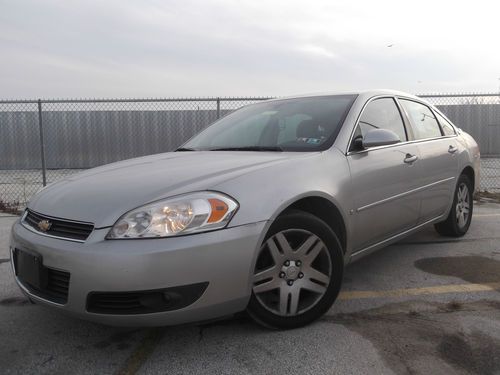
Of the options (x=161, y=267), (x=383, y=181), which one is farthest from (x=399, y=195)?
(x=161, y=267)

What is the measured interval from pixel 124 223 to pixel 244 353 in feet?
3.01

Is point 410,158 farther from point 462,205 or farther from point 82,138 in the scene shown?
point 82,138

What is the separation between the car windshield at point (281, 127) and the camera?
307 cm

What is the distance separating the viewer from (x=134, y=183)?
7.95 feet

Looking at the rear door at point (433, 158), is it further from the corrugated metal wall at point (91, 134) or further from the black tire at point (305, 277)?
the corrugated metal wall at point (91, 134)

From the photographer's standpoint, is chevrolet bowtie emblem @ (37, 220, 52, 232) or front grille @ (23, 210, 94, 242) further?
chevrolet bowtie emblem @ (37, 220, 52, 232)

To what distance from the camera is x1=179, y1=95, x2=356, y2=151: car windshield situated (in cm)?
307

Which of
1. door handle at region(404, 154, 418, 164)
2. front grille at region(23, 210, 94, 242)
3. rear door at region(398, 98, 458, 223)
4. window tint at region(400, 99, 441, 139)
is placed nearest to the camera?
front grille at region(23, 210, 94, 242)

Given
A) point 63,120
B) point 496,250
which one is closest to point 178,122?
point 63,120

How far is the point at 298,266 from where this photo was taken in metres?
2.54

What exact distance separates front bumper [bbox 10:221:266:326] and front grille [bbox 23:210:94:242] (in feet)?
0.15

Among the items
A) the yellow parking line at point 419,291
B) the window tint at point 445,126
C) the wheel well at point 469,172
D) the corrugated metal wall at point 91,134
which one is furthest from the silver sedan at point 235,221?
the corrugated metal wall at point 91,134

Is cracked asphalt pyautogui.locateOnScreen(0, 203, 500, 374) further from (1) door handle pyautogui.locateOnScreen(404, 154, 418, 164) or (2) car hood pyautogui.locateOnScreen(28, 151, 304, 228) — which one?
(1) door handle pyautogui.locateOnScreen(404, 154, 418, 164)

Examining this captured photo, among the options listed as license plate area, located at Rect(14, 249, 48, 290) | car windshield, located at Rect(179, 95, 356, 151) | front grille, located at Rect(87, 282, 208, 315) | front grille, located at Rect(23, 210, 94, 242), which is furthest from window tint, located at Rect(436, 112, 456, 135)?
license plate area, located at Rect(14, 249, 48, 290)
